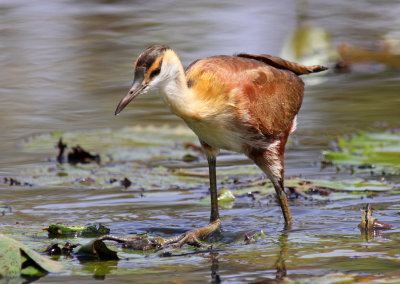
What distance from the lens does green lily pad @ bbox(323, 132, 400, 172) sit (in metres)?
7.53

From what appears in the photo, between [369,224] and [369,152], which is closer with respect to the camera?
[369,224]

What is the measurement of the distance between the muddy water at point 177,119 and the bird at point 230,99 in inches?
20.5

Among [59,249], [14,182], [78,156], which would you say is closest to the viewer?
[59,249]

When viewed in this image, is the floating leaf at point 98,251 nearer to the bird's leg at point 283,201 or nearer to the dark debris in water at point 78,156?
the bird's leg at point 283,201

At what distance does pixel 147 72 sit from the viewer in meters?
5.08

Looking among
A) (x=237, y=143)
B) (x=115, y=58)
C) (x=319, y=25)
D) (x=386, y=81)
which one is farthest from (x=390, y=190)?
(x=319, y=25)

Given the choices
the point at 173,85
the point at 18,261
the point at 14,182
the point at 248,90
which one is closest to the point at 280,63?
the point at 248,90

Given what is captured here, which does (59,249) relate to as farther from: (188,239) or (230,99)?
(230,99)

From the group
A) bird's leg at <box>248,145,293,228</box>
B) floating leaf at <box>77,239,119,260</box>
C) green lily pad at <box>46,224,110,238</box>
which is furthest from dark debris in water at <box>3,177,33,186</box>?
floating leaf at <box>77,239,119,260</box>

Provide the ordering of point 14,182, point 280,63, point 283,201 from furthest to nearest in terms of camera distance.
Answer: point 14,182 → point 280,63 → point 283,201

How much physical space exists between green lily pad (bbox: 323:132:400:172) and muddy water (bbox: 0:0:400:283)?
0.65 feet

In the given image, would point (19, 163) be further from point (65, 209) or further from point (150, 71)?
point (150, 71)

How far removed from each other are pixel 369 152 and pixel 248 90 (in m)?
2.46

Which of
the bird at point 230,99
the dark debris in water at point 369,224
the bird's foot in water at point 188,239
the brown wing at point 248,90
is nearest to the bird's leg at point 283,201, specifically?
the bird at point 230,99
